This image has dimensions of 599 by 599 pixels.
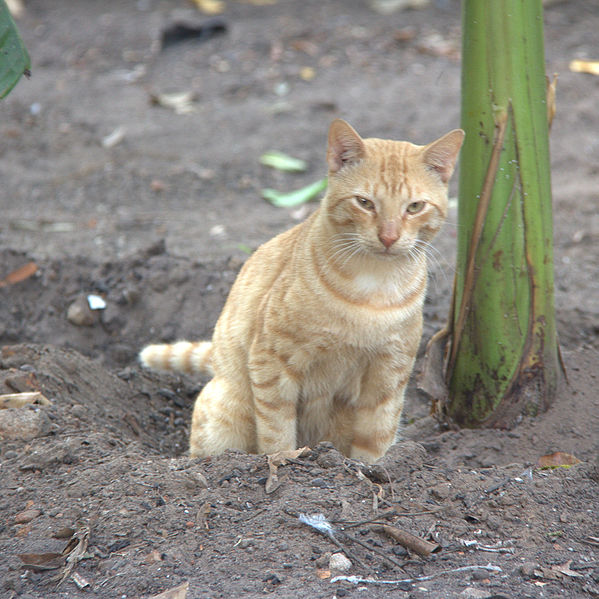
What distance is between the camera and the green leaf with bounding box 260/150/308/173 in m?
6.68

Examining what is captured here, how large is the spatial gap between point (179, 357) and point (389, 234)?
1605mm

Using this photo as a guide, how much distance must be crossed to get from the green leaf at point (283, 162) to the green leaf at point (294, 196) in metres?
0.38

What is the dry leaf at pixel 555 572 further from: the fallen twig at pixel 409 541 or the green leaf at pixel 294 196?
the green leaf at pixel 294 196

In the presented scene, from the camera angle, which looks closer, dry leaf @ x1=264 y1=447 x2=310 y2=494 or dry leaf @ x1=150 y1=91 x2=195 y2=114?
dry leaf @ x1=264 y1=447 x2=310 y2=494

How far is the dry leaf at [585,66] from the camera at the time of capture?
7586mm

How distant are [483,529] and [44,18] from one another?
32.0 feet

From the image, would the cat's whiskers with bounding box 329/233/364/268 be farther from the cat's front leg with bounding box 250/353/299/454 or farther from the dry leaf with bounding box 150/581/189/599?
the dry leaf with bounding box 150/581/189/599

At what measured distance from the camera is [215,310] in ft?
15.0

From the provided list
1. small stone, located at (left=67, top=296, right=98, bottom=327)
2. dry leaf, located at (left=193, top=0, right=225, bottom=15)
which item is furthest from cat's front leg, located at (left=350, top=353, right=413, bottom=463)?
dry leaf, located at (left=193, top=0, right=225, bottom=15)

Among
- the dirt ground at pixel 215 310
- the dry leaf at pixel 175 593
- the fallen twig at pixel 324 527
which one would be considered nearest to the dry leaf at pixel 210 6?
the dirt ground at pixel 215 310

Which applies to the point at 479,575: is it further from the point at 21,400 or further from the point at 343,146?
the point at 21,400

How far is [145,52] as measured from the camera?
9.23m

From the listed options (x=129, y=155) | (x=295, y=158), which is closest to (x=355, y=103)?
(x=295, y=158)

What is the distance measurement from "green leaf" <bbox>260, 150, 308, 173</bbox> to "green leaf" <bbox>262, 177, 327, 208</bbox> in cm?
38
